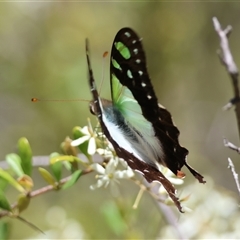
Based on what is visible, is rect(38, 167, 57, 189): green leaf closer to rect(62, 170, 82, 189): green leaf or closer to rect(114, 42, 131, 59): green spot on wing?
rect(62, 170, 82, 189): green leaf

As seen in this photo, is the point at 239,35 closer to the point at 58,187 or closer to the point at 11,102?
the point at 11,102

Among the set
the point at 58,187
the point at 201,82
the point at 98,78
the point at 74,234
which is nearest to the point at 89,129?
the point at 58,187

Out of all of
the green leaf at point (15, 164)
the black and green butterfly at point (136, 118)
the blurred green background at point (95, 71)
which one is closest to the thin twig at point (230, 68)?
the black and green butterfly at point (136, 118)

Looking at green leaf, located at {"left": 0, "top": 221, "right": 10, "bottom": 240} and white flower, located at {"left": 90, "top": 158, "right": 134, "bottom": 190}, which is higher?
white flower, located at {"left": 90, "top": 158, "right": 134, "bottom": 190}

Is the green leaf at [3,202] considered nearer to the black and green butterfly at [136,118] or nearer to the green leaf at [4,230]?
the green leaf at [4,230]

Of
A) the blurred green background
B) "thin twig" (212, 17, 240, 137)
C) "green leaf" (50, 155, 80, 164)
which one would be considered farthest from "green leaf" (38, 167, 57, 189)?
the blurred green background

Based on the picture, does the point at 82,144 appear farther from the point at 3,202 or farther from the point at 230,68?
the point at 230,68
